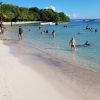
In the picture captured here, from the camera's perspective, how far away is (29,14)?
166 metres

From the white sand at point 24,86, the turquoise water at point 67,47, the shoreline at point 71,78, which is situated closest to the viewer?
→ the white sand at point 24,86

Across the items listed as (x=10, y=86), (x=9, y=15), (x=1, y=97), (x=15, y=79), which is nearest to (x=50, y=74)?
(x=15, y=79)

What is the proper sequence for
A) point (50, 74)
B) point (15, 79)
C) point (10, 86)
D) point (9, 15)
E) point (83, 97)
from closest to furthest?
point (83, 97)
point (10, 86)
point (15, 79)
point (50, 74)
point (9, 15)

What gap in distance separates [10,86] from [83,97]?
120 inches

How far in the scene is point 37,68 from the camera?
57.9ft

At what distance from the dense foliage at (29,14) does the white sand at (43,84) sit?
112735 mm

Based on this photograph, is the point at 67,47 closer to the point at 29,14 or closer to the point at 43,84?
the point at 43,84

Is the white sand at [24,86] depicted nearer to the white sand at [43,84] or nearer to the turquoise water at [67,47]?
the white sand at [43,84]

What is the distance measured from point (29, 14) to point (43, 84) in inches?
6084

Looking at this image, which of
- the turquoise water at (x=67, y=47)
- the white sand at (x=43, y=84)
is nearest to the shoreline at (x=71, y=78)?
the white sand at (x=43, y=84)

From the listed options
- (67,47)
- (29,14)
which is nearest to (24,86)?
(67,47)

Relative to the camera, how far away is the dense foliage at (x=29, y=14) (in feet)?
458

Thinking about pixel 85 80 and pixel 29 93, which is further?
pixel 85 80

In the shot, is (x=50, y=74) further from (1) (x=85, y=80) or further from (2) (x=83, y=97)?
(2) (x=83, y=97)
